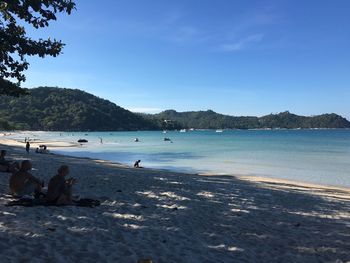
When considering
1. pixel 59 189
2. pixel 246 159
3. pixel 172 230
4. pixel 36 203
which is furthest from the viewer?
pixel 246 159

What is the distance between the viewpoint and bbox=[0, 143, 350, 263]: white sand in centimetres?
724

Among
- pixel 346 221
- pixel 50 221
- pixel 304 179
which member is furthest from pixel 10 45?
pixel 304 179

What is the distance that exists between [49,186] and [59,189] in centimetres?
29

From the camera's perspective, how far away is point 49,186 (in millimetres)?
10664

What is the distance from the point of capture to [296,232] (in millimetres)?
10219

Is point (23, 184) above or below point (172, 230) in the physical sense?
above

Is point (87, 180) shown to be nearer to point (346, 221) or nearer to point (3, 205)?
point (3, 205)

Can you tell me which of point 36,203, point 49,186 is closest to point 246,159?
point 49,186

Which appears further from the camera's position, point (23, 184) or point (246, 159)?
point (246, 159)

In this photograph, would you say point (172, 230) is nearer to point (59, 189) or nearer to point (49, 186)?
point (59, 189)

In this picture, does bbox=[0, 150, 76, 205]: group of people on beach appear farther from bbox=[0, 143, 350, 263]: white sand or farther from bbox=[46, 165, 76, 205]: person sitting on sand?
bbox=[0, 143, 350, 263]: white sand

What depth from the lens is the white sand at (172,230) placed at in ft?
23.8

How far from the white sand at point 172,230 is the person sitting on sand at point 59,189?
374 mm

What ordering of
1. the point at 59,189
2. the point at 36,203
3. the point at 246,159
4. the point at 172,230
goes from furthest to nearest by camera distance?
the point at 246,159 → the point at 59,189 → the point at 36,203 → the point at 172,230
